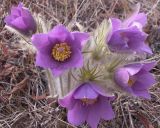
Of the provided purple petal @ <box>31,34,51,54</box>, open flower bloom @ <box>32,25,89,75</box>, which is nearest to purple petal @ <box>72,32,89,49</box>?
open flower bloom @ <box>32,25,89,75</box>

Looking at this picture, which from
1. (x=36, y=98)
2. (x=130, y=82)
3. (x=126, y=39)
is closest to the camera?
(x=126, y=39)

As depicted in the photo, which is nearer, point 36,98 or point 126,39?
point 126,39

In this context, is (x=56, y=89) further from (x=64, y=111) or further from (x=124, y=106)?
(x=124, y=106)

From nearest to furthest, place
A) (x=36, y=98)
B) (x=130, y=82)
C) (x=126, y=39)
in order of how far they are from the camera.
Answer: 1. (x=126, y=39)
2. (x=130, y=82)
3. (x=36, y=98)

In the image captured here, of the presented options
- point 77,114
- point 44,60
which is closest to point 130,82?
point 77,114

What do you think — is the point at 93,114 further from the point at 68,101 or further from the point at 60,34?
the point at 60,34

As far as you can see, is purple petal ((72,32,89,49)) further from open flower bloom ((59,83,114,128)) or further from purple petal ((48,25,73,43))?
open flower bloom ((59,83,114,128))

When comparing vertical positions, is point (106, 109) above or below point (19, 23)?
below
